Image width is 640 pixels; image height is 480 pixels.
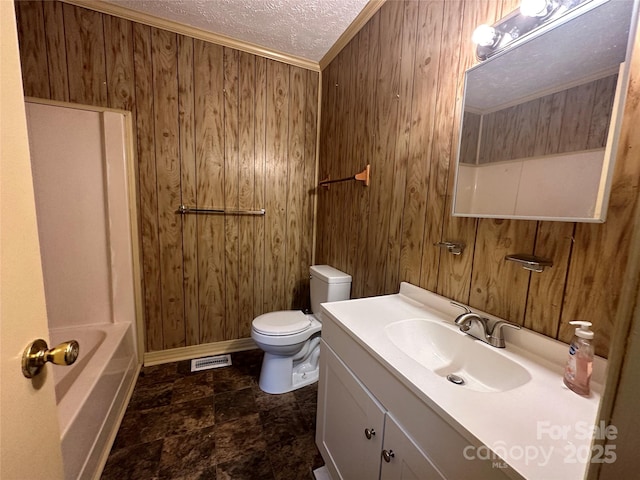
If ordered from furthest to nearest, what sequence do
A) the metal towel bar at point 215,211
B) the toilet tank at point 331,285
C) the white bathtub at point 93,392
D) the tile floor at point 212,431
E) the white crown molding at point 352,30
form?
the metal towel bar at point 215,211 → the toilet tank at point 331,285 → the white crown molding at point 352,30 → the tile floor at point 212,431 → the white bathtub at point 93,392

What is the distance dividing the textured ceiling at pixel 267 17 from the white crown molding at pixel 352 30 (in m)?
0.03

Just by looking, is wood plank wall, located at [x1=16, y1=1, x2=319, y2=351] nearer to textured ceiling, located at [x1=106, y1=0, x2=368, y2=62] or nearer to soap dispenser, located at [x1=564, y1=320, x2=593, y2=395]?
textured ceiling, located at [x1=106, y1=0, x2=368, y2=62]

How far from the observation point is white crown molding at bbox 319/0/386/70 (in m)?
1.55

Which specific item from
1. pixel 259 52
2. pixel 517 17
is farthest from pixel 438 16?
pixel 259 52

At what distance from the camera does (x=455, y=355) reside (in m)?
0.98

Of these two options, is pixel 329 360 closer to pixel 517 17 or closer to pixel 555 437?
pixel 555 437

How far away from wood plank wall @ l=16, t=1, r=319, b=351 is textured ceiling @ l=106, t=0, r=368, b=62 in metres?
0.13

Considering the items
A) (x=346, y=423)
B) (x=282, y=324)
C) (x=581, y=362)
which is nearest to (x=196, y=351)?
(x=282, y=324)

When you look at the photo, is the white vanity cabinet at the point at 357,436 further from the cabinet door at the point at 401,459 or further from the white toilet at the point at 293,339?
the white toilet at the point at 293,339

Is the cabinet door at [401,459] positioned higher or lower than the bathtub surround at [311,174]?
lower

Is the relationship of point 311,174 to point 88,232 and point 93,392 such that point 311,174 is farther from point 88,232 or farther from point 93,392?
point 93,392

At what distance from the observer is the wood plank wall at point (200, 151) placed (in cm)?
167

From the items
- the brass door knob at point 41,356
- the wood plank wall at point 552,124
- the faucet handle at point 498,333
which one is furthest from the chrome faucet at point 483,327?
the brass door knob at point 41,356

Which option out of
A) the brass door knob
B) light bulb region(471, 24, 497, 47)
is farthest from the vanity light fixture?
the brass door knob
